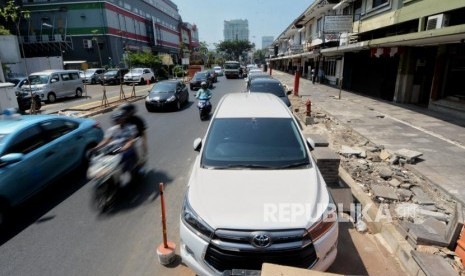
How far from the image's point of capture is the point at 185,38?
94.1 metres

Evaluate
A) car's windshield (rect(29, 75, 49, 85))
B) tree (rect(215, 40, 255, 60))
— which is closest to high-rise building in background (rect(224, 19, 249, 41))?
tree (rect(215, 40, 255, 60))

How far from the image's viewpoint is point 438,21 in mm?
12008

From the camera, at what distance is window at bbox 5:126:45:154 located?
16.9 ft

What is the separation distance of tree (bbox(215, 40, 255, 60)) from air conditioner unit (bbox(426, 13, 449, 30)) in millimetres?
105360

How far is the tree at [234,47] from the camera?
113 metres

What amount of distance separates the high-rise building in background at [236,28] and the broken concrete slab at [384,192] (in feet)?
555

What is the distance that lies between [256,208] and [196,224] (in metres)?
0.66

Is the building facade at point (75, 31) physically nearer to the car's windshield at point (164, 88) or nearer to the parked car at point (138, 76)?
the parked car at point (138, 76)

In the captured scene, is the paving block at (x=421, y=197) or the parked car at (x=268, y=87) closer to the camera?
the paving block at (x=421, y=197)

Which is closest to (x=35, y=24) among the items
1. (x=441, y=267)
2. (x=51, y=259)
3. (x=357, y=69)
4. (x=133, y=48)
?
(x=133, y=48)

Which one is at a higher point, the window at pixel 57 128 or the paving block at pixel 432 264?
the window at pixel 57 128

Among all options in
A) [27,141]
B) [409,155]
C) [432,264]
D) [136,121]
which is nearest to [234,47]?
[409,155]

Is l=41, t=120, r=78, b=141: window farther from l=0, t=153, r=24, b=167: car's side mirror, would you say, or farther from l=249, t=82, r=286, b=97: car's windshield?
l=249, t=82, r=286, b=97: car's windshield

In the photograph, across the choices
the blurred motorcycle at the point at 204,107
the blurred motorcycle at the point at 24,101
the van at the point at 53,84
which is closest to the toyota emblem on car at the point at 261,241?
the blurred motorcycle at the point at 204,107
